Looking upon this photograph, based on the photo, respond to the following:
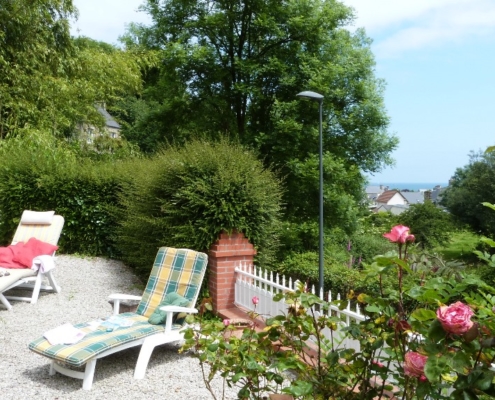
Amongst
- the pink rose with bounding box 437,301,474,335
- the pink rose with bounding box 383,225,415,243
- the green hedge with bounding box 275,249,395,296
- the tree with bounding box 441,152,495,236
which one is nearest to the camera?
the pink rose with bounding box 437,301,474,335

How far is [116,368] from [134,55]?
1562 centimetres

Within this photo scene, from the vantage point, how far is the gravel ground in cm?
398

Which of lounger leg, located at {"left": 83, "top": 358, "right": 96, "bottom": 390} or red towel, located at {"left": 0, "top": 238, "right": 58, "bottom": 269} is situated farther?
red towel, located at {"left": 0, "top": 238, "right": 58, "bottom": 269}

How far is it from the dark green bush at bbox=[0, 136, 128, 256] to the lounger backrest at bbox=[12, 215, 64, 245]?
7.29ft

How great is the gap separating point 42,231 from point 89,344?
14.8ft

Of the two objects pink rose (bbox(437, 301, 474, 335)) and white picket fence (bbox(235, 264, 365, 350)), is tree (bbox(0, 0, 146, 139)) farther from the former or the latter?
pink rose (bbox(437, 301, 474, 335))

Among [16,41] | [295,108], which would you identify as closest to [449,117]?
[295,108]

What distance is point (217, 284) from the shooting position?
6156 millimetres

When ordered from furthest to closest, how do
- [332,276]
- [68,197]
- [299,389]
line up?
1. [68,197]
2. [332,276]
3. [299,389]

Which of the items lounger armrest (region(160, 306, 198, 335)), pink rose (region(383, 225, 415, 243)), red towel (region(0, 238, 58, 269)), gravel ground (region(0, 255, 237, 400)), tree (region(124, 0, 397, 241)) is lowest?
gravel ground (region(0, 255, 237, 400))

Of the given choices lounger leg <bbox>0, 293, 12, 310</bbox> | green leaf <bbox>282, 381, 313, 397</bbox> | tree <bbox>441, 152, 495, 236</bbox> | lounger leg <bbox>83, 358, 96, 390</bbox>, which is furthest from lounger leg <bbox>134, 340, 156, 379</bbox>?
tree <bbox>441, 152, 495, 236</bbox>

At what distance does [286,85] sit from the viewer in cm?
1497

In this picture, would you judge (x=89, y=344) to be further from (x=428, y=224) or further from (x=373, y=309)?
(x=428, y=224)

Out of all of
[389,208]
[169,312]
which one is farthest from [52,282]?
[389,208]
